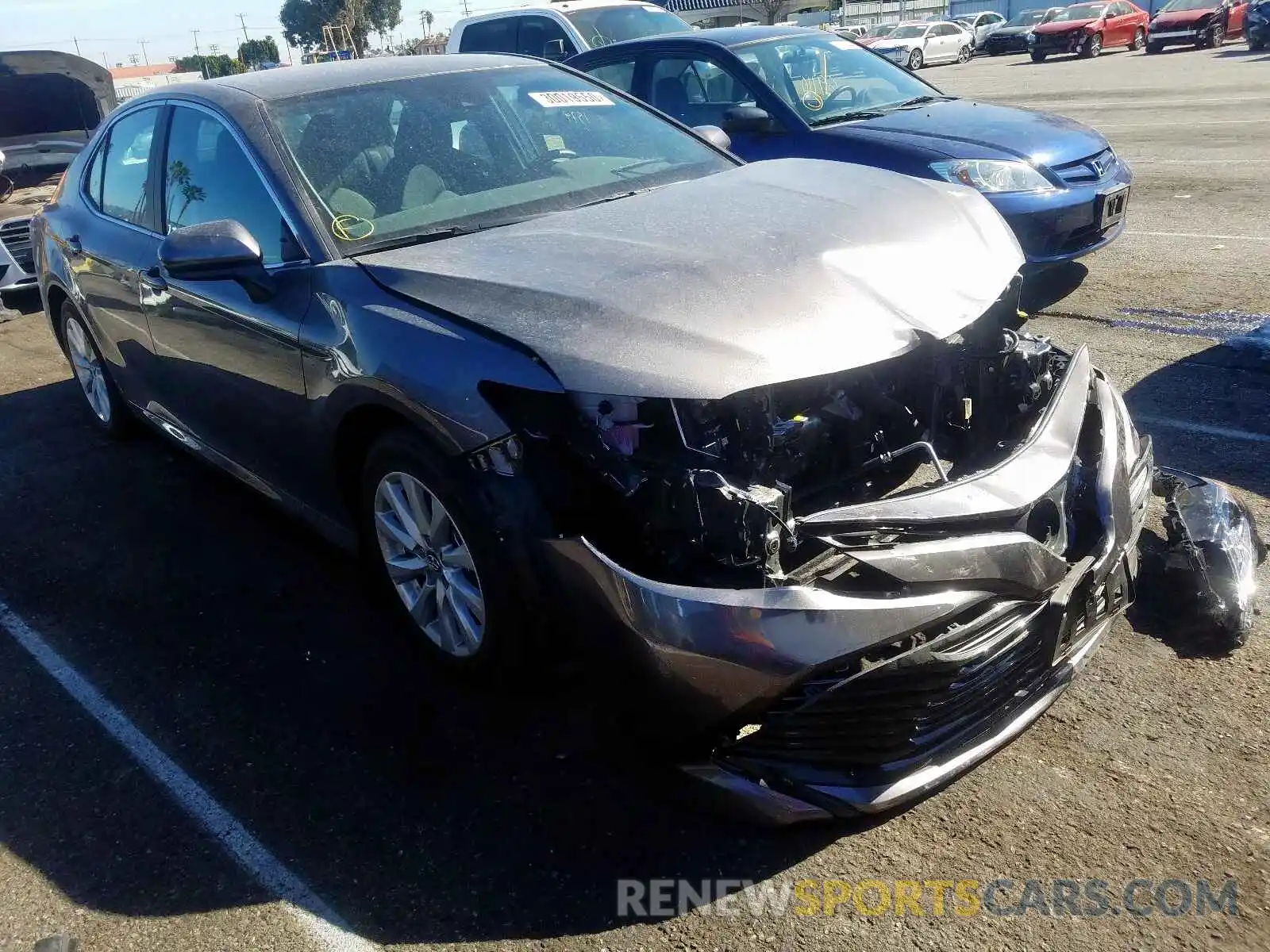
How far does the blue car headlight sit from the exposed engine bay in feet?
10.5

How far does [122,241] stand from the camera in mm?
4480

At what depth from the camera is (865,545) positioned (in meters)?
2.35

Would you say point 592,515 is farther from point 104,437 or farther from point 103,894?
→ point 104,437

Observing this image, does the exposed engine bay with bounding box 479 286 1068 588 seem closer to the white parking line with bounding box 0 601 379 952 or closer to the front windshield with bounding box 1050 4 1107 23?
the white parking line with bounding box 0 601 379 952

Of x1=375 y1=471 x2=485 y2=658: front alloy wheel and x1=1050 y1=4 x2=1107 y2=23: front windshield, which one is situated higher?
x1=1050 y1=4 x2=1107 y2=23: front windshield

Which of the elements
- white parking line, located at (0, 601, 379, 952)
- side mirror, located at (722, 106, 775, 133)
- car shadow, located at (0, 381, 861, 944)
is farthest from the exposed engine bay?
side mirror, located at (722, 106, 775, 133)

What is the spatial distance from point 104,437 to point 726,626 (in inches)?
188

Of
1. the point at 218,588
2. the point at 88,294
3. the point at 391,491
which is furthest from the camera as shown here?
the point at 88,294

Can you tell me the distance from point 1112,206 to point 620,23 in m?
6.28

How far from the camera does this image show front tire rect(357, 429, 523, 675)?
2.76 metres

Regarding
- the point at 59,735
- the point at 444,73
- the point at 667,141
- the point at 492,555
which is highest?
the point at 444,73

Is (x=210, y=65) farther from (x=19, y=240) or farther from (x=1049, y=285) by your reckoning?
(x=1049, y=285)

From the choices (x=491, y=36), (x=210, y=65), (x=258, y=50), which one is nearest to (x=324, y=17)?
(x=258, y=50)

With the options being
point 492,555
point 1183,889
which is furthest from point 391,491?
point 1183,889
